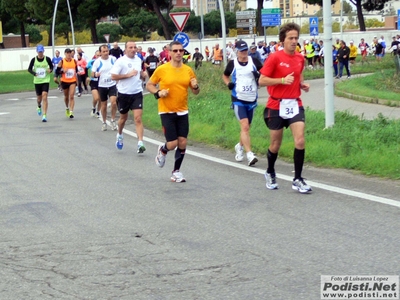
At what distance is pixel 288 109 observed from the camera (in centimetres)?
992

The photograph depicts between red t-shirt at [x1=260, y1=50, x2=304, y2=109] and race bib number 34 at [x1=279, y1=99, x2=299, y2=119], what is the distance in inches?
2.3

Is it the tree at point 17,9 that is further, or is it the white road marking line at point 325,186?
the tree at point 17,9

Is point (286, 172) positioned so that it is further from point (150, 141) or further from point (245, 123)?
point (150, 141)

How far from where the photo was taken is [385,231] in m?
7.55

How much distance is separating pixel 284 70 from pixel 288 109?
441 millimetres

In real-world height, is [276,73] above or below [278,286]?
above

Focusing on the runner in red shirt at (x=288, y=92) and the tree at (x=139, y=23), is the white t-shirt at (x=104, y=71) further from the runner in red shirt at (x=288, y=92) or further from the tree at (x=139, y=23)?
the tree at (x=139, y=23)

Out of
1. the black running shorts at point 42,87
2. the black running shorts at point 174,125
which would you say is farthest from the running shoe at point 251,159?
the black running shorts at point 42,87

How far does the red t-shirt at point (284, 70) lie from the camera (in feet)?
32.5

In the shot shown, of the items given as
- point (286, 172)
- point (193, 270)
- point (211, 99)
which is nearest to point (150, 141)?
point (286, 172)

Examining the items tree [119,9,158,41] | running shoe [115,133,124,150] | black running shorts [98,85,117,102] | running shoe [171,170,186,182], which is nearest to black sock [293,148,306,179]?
running shoe [171,170,186,182]

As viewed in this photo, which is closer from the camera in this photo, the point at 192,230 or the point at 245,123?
the point at 192,230

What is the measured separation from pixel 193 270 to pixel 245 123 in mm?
6880

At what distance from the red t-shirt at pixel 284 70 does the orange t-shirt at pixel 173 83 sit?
1627mm
